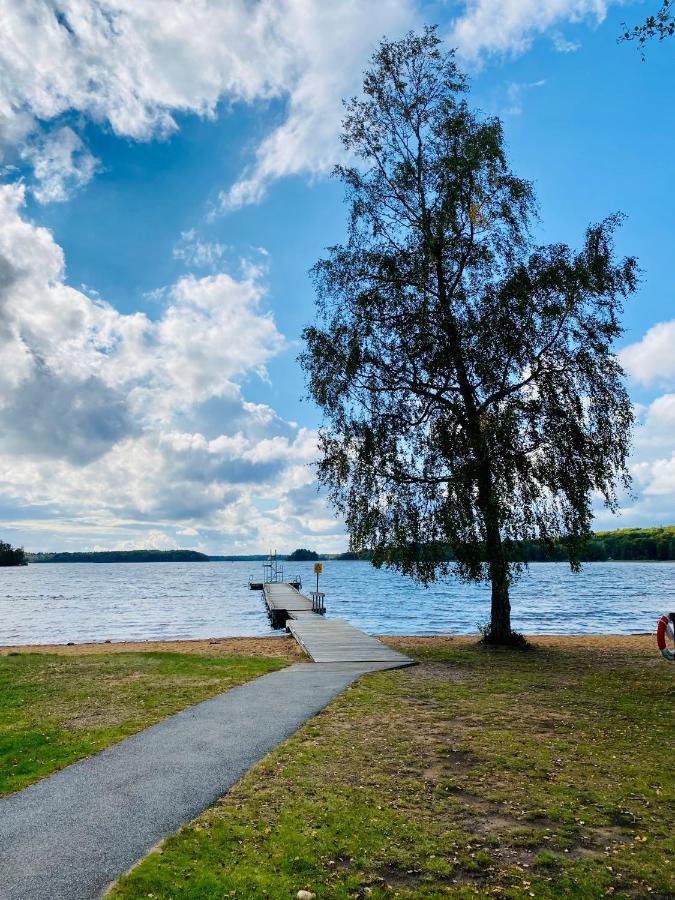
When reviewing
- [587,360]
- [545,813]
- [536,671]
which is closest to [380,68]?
[587,360]

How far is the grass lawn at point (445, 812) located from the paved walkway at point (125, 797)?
1.01 ft

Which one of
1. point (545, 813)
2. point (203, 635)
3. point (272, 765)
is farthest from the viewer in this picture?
point (203, 635)

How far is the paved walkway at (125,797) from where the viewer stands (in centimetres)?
485

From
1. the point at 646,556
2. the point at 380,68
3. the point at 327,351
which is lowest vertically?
the point at 646,556

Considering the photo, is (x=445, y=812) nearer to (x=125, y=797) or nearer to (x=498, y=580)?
(x=125, y=797)

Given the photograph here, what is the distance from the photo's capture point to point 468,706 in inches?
406

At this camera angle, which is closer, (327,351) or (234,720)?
(234,720)

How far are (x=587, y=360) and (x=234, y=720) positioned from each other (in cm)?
1263

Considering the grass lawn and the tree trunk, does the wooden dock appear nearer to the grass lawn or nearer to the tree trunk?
the tree trunk

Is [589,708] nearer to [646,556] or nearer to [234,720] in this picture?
[234,720]

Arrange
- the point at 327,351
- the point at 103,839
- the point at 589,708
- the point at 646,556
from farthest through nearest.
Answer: the point at 646,556, the point at 327,351, the point at 589,708, the point at 103,839

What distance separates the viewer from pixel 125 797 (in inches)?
247

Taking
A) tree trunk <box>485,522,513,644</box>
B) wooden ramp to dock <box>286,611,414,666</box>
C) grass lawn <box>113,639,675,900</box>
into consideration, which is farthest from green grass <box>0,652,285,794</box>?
tree trunk <box>485,522,513,644</box>

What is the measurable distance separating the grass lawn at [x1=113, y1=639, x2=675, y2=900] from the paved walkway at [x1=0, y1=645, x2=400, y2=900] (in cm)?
31
